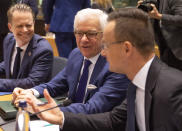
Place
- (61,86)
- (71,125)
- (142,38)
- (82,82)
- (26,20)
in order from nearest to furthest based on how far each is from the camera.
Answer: (142,38) → (71,125) → (82,82) → (61,86) → (26,20)

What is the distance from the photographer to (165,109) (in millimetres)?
1287

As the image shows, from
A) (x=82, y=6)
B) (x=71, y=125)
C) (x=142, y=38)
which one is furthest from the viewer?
(x=82, y=6)

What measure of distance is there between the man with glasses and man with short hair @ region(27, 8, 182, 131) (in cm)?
22

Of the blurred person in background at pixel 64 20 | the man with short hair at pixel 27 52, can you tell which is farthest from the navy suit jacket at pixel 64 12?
the man with short hair at pixel 27 52

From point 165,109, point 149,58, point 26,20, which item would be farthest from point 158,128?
Result: point 26,20

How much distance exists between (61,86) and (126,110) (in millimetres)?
818

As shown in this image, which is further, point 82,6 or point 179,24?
point 82,6

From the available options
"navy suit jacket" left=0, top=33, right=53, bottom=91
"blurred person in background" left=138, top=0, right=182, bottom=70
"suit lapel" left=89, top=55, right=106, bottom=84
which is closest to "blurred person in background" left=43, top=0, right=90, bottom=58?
"blurred person in background" left=138, top=0, right=182, bottom=70

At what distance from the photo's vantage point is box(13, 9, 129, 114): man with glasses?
1.85 meters

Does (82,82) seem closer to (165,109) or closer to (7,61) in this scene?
(165,109)

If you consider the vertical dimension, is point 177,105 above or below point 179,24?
below

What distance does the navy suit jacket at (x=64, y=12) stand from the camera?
4.09m

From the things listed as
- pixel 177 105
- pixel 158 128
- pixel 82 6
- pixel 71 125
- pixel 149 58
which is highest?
pixel 82 6

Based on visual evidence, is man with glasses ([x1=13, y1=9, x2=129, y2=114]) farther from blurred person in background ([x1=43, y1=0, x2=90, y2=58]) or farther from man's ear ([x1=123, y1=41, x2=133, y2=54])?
blurred person in background ([x1=43, y1=0, x2=90, y2=58])
